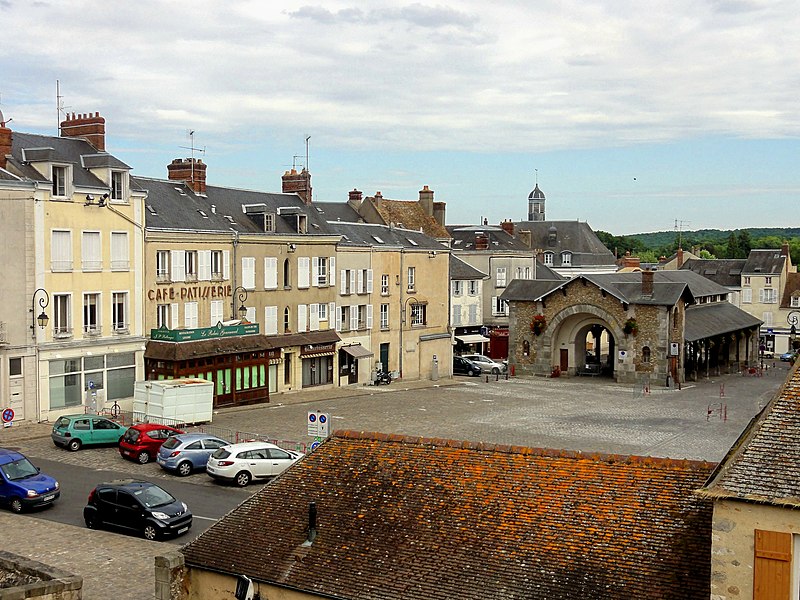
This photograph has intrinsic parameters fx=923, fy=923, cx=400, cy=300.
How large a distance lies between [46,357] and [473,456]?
25013mm

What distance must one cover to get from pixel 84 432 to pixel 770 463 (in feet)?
78.8

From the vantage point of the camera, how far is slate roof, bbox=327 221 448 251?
1980 inches

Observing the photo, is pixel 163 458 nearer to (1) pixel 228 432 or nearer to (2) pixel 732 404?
(1) pixel 228 432

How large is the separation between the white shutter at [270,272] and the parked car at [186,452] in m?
17.9

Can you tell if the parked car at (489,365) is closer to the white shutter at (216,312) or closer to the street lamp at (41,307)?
the white shutter at (216,312)

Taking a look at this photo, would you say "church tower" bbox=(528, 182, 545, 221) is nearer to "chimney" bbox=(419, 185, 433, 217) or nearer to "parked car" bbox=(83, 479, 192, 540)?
"chimney" bbox=(419, 185, 433, 217)

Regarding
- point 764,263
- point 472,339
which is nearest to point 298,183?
point 472,339

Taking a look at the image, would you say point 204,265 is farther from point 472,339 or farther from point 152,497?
point 472,339

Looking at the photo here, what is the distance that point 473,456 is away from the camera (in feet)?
43.1

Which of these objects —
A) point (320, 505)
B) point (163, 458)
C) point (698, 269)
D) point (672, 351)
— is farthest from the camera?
point (698, 269)

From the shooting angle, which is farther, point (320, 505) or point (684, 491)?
point (320, 505)

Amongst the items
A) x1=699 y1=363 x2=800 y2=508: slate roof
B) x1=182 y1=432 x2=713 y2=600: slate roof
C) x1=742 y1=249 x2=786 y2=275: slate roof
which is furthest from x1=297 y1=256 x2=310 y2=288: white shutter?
x1=742 y1=249 x2=786 y2=275: slate roof

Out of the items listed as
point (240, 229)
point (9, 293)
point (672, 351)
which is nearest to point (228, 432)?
point (9, 293)

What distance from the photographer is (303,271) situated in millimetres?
46594
